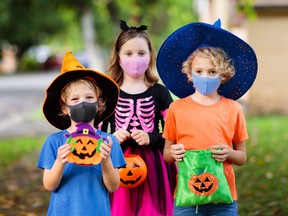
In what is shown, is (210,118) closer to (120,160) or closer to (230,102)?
(230,102)

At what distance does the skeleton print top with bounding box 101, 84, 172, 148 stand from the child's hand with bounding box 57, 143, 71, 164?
1.25 metres

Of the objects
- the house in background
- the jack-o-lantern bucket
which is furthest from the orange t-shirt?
the house in background

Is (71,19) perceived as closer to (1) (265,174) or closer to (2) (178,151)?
(1) (265,174)

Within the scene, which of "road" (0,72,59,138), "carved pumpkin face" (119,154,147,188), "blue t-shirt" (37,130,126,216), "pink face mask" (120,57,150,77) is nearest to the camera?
"blue t-shirt" (37,130,126,216)

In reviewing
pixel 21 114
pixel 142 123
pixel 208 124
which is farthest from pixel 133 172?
pixel 21 114

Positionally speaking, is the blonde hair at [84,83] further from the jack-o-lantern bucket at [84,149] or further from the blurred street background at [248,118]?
the blurred street background at [248,118]

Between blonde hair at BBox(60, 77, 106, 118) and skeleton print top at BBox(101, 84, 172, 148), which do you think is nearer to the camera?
blonde hair at BBox(60, 77, 106, 118)

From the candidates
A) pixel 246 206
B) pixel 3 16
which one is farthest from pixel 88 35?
pixel 246 206

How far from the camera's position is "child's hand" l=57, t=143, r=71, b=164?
12.7 feet

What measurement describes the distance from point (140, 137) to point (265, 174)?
459cm

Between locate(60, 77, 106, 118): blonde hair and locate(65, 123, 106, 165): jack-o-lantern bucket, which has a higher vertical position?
locate(60, 77, 106, 118): blonde hair

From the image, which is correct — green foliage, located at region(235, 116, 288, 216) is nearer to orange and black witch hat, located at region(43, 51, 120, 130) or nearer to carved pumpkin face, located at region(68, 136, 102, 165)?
orange and black witch hat, located at region(43, 51, 120, 130)

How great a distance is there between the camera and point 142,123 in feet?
16.9

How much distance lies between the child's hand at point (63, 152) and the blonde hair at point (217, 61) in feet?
3.24
